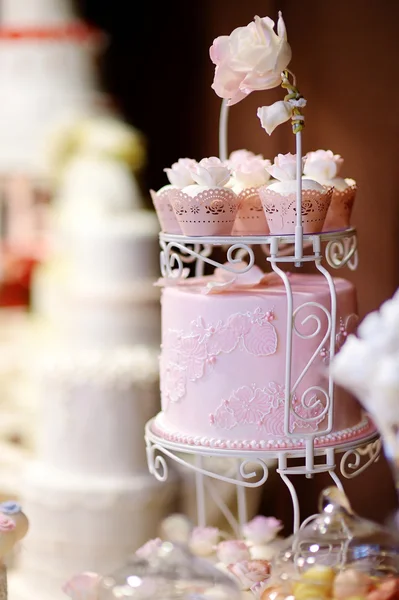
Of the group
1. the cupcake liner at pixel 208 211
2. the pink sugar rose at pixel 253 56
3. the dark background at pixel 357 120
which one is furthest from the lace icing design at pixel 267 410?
the dark background at pixel 357 120

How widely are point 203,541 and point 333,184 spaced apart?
75 cm

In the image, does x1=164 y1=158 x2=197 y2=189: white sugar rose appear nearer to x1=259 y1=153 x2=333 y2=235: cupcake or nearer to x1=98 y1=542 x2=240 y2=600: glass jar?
x1=259 y1=153 x2=333 y2=235: cupcake

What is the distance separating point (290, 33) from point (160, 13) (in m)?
1.74

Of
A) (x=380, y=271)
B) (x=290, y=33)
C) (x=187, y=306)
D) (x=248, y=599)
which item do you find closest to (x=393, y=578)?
(x=248, y=599)

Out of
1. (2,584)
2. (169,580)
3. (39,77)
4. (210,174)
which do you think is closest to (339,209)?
(210,174)

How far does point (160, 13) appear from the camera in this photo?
4617mm

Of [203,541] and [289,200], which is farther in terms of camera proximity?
[203,541]

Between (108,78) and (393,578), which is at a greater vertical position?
(108,78)

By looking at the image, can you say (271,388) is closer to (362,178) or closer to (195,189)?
(195,189)

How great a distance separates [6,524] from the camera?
1.69m

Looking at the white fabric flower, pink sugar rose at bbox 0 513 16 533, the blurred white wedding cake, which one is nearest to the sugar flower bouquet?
the white fabric flower

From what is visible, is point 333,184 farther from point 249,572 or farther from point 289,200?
point 249,572

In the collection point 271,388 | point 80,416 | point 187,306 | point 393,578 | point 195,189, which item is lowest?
point 80,416

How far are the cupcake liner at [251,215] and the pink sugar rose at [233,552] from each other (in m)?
0.59
